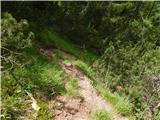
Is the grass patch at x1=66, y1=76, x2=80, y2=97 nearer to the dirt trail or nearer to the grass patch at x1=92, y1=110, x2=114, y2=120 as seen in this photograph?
the dirt trail

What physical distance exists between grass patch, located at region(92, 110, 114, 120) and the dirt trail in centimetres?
18

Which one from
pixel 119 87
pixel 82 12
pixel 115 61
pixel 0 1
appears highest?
pixel 0 1

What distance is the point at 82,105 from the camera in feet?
32.0

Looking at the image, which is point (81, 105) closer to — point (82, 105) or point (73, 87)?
point (82, 105)

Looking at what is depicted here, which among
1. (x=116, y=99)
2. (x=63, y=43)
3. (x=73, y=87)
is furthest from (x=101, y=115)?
(x=63, y=43)

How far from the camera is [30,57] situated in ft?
34.9

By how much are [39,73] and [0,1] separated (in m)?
2.23

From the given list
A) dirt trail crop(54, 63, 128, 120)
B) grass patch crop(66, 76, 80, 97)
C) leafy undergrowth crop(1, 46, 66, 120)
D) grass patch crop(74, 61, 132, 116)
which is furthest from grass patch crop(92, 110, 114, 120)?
leafy undergrowth crop(1, 46, 66, 120)

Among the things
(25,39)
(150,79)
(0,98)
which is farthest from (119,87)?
(0,98)

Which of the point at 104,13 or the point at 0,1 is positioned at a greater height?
the point at 0,1

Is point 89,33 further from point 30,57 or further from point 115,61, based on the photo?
point 30,57

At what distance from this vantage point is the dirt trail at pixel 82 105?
359 inches

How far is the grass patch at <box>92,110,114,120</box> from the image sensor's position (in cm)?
908

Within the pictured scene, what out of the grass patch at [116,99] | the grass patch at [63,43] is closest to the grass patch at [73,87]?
the grass patch at [116,99]
